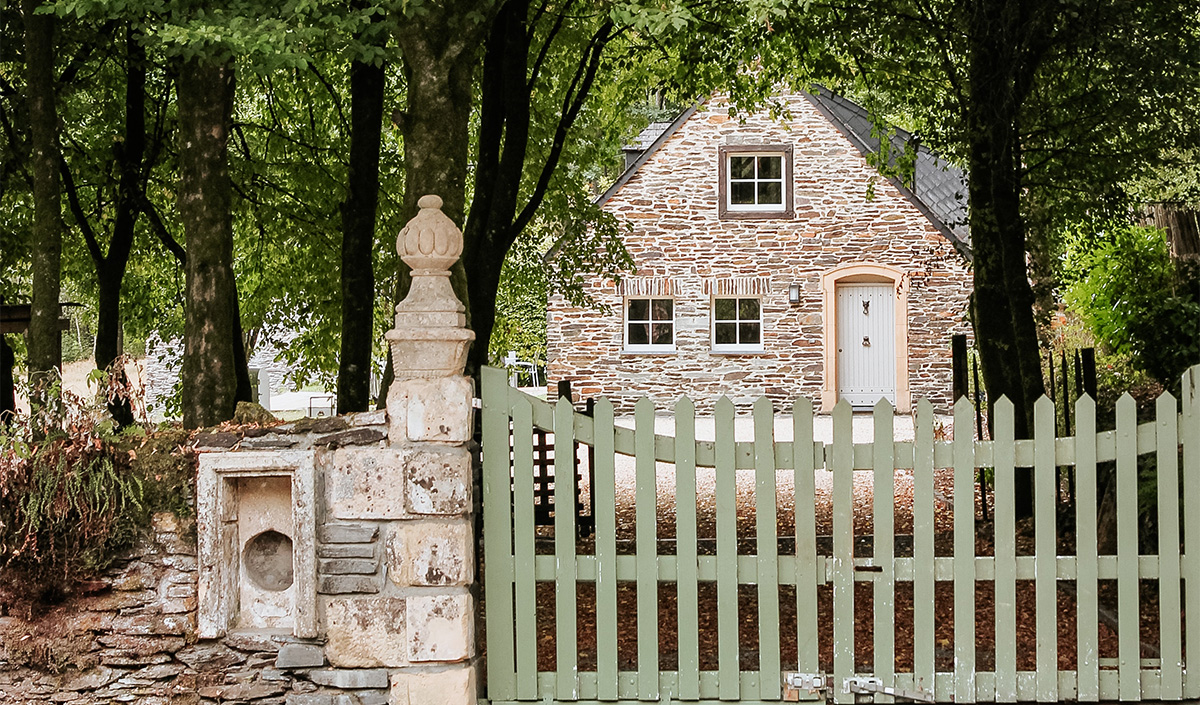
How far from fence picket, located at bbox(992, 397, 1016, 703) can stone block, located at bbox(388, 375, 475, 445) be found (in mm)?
2068

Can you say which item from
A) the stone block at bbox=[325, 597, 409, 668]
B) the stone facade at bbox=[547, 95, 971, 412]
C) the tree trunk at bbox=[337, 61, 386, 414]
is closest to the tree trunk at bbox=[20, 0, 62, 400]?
the tree trunk at bbox=[337, 61, 386, 414]

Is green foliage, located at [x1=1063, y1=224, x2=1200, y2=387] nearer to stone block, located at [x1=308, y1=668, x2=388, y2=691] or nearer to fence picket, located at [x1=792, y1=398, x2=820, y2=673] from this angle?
fence picket, located at [x1=792, y1=398, x2=820, y2=673]

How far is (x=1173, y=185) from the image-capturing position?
43.0 feet

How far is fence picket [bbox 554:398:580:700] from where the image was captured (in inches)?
178

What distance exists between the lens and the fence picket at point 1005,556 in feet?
14.6

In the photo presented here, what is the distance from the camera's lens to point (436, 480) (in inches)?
175

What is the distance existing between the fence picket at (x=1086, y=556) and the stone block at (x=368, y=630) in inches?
104

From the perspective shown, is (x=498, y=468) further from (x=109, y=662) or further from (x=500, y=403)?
(x=109, y=662)

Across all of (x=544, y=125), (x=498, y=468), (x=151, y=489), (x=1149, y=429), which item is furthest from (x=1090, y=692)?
(x=544, y=125)

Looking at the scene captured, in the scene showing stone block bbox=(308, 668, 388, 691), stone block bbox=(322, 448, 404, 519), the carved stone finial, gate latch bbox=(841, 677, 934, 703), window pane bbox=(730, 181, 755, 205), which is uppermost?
window pane bbox=(730, 181, 755, 205)

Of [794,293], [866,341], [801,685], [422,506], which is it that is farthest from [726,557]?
[866,341]

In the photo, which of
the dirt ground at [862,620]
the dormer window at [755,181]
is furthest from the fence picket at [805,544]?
the dormer window at [755,181]

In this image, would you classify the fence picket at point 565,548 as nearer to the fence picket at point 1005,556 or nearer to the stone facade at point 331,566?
the stone facade at point 331,566

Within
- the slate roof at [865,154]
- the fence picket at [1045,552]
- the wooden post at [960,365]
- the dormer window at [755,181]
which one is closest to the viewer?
the fence picket at [1045,552]
